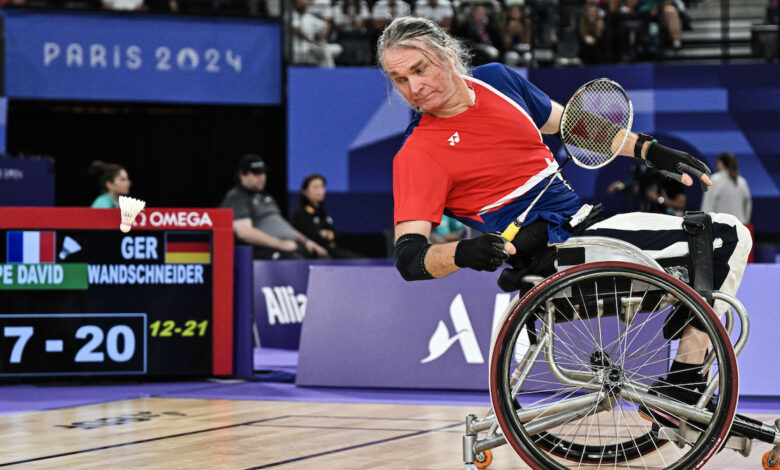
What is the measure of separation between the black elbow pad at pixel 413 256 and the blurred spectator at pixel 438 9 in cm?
979

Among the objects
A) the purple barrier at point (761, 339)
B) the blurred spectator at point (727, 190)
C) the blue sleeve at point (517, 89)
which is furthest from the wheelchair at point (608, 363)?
the blurred spectator at point (727, 190)

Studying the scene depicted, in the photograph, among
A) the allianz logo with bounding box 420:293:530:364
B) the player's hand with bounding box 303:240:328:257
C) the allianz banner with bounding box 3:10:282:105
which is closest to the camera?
the allianz logo with bounding box 420:293:530:364

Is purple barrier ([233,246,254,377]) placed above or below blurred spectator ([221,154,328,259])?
below

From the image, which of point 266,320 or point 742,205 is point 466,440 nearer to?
point 266,320

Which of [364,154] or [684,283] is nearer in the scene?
[684,283]

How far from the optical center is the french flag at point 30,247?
6.43 m

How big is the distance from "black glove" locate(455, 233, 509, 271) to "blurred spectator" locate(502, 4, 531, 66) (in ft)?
31.9

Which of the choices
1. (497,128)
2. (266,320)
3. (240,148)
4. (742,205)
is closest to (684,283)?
(497,128)

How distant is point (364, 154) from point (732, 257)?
9.56 metres

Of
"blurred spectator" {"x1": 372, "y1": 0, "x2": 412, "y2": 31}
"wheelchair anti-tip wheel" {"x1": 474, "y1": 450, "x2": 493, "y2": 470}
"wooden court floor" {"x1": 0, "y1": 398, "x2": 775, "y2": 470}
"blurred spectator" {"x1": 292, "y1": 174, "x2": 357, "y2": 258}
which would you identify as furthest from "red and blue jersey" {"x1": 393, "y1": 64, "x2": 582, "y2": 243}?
"blurred spectator" {"x1": 372, "y1": 0, "x2": 412, "y2": 31}

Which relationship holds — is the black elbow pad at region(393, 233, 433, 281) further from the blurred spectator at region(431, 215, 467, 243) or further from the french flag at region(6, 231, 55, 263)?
the blurred spectator at region(431, 215, 467, 243)

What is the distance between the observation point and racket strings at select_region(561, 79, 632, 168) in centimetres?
349

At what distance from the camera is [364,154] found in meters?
12.7

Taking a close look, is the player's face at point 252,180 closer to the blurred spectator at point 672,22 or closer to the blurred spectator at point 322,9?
the blurred spectator at point 322,9
